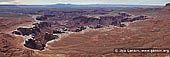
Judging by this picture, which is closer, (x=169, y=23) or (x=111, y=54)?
(x=111, y=54)

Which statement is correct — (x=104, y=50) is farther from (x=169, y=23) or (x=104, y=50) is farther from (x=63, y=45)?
(x=169, y=23)

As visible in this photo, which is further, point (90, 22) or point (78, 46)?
point (90, 22)

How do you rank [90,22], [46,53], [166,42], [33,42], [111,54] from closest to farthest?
[111,54], [46,53], [166,42], [33,42], [90,22]

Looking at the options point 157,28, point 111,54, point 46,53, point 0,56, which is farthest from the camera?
point 157,28

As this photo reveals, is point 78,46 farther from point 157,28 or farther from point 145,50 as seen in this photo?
point 157,28

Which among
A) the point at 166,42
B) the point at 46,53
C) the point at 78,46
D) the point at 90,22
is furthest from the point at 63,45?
the point at 90,22

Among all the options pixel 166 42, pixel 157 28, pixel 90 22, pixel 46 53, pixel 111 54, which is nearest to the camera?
pixel 111 54

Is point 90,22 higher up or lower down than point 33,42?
lower down

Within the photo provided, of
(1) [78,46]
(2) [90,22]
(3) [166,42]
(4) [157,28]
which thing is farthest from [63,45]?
(2) [90,22]

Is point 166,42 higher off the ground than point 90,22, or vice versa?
point 166,42
